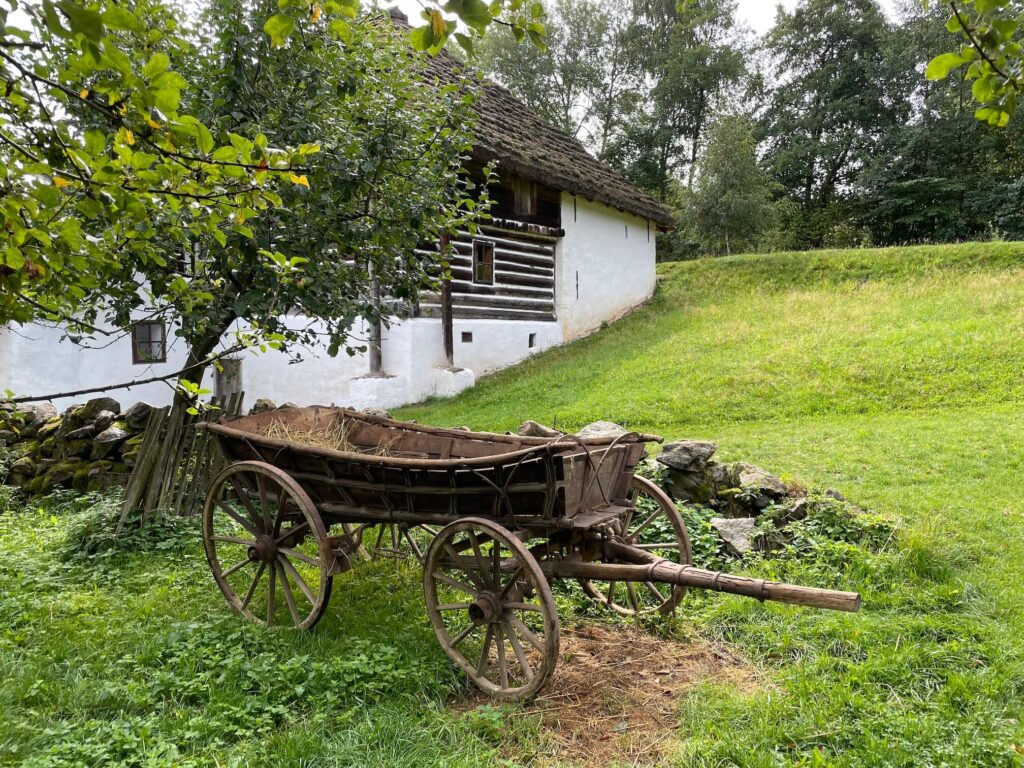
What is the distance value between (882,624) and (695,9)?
101 feet

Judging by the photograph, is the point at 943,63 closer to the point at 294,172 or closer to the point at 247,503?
the point at 294,172

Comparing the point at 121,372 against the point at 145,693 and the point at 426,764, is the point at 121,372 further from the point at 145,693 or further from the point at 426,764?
the point at 426,764

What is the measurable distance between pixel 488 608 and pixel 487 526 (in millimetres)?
415

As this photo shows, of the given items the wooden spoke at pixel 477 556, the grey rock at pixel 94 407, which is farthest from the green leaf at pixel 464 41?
the grey rock at pixel 94 407

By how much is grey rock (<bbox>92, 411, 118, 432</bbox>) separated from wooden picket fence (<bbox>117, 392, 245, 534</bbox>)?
1.51 metres

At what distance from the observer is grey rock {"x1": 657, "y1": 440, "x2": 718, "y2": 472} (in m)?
5.29

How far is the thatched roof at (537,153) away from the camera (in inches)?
491

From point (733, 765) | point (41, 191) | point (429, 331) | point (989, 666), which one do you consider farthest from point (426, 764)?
point (429, 331)

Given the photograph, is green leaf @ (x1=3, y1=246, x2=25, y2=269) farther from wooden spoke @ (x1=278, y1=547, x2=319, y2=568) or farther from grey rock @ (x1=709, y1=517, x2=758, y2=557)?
grey rock @ (x1=709, y1=517, x2=758, y2=557)

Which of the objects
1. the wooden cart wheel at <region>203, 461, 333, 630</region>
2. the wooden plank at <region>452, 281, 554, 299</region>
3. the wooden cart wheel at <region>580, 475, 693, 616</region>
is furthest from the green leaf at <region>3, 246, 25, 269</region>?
the wooden plank at <region>452, 281, 554, 299</region>

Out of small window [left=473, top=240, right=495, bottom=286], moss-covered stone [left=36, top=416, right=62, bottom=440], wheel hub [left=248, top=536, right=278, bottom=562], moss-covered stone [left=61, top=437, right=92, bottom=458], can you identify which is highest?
small window [left=473, top=240, right=495, bottom=286]

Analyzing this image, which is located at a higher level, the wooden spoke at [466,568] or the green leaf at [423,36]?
the green leaf at [423,36]

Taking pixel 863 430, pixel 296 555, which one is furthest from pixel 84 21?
pixel 863 430

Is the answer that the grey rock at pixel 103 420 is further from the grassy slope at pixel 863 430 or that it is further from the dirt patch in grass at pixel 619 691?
the dirt patch in grass at pixel 619 691
